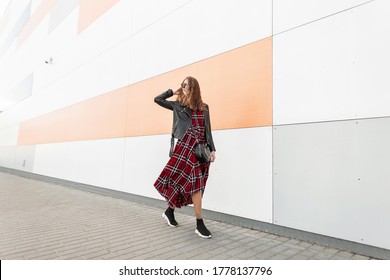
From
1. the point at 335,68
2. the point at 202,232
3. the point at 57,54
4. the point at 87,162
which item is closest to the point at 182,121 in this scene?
the point at 202,232

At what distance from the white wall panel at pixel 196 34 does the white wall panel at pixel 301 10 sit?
11cm

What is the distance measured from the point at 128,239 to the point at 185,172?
88 cm

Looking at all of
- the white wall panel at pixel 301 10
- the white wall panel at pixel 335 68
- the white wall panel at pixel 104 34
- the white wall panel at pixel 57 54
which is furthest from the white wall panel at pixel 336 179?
the white wall panel at pixel 57 54

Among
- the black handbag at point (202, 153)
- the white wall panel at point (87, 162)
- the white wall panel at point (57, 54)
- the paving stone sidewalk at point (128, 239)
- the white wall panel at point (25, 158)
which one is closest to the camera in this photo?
the paving stone sidewalk at point (128, 239)

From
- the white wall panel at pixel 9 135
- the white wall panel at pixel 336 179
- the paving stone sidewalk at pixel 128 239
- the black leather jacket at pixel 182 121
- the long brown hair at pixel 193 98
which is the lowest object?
the paving stone sidewalk at pixel 128 239

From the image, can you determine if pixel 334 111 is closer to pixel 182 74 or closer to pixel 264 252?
pixel 264 252

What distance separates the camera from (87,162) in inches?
243

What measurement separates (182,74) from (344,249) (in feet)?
10.3

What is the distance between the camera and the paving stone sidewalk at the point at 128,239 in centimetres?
218

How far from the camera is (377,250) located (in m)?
2.14

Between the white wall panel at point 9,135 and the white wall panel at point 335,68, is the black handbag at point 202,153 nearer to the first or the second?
the white wall panel at point 335,68

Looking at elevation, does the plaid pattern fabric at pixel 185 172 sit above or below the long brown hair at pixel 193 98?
below

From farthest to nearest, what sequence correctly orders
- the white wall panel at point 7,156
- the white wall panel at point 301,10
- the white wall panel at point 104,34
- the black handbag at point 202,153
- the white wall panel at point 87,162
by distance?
the white wall panel at point 7,156 < the white wall panel at point 104,34 < the white wall panel at point 87,162 < the black handbag at point 202,153 < the white wall panel at point 301,10

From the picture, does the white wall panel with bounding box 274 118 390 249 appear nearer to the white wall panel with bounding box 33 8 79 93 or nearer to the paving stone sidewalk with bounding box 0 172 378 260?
the paving stone sidewalk with bounding box 0 172 378 260
